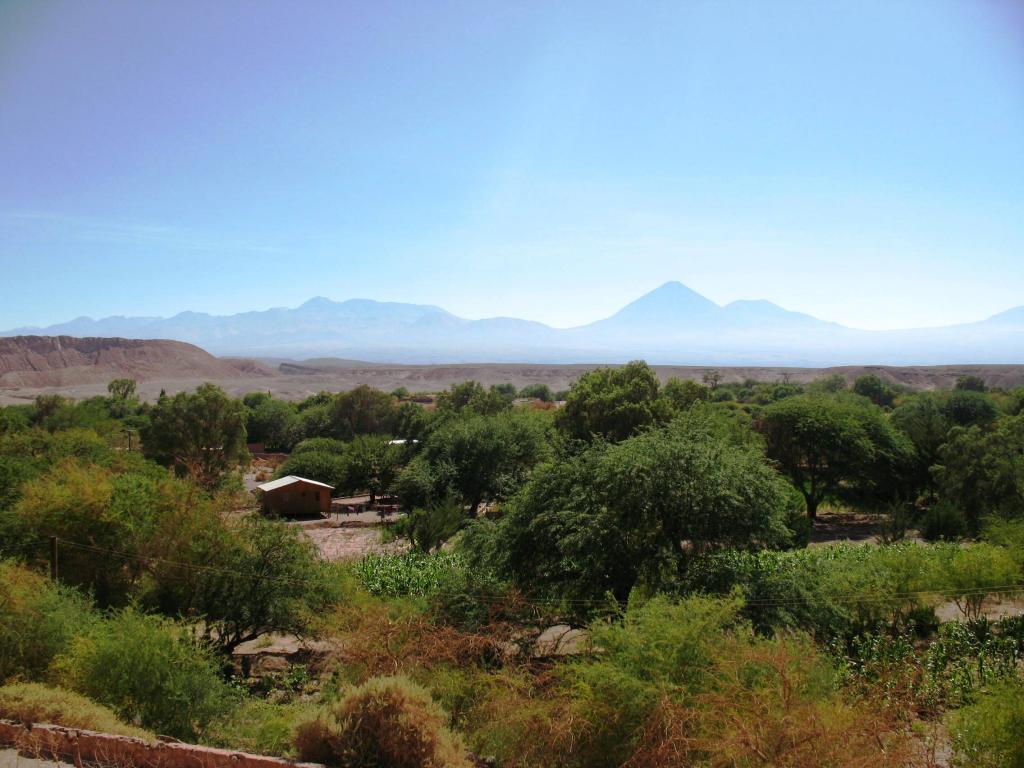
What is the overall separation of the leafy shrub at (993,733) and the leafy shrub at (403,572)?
12940mm

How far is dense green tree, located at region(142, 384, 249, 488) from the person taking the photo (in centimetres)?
4141

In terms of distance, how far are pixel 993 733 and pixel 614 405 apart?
27120 mm

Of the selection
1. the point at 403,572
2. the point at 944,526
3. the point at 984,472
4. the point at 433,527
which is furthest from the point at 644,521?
the point at 984,472

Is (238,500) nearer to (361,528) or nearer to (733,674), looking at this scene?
(361,528)

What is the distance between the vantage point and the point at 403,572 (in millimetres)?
23781

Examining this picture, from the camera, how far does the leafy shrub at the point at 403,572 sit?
847 inches

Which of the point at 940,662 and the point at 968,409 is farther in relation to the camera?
the point at 968,409

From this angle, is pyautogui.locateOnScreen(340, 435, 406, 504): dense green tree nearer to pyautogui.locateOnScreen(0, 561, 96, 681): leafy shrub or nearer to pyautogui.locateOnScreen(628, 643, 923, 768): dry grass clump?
pyautogui.locateOnScreen(0, 561, 96, 681): leafy shrub

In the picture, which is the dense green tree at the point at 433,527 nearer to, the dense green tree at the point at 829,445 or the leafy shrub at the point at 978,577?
the leafy shrub at the point at 978,577

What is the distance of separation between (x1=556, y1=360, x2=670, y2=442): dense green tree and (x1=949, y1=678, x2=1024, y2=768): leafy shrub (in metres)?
23.3

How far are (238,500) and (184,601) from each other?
23.2 feet

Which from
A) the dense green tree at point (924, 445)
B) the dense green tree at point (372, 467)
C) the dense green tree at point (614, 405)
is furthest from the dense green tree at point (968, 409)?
the dense green tree at point (372, 467)

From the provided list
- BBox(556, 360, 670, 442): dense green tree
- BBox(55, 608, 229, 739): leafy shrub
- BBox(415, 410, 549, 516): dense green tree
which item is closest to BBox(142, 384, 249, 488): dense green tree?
BBox(415, 410, 549, 516): dense green tree

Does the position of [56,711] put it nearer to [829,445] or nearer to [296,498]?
[296,498]
